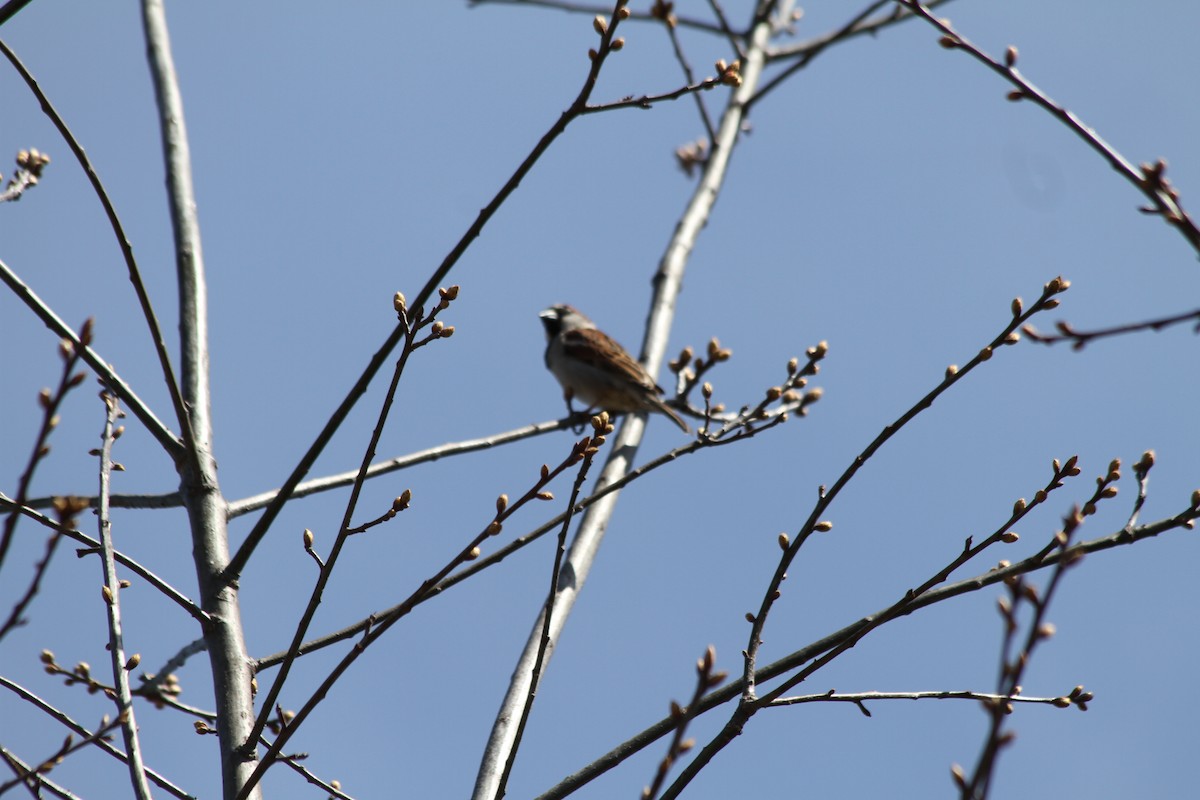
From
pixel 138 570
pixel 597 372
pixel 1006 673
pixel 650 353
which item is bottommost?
pixel 1006 673

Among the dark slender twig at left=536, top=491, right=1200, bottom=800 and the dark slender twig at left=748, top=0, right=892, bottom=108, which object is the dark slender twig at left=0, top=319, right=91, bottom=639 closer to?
the dark slender twig at left=536, top=491, right=1200, bottom=800

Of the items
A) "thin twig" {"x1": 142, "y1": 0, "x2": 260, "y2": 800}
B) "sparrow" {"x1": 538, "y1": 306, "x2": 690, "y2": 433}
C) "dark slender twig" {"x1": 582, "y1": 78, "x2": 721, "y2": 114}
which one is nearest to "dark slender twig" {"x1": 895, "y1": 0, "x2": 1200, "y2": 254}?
"dark slender twig" {"x1": 582, "y1": 78, "x2": 721, "y2": 114}

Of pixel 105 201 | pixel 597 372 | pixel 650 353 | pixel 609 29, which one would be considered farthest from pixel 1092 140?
pixel 597 372

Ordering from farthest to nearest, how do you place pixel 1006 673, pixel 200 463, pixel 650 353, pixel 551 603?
pixel 650 353
pixel 200 463
pixel 551 603
pixel 1006 673

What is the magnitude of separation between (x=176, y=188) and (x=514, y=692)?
2071 millimetres

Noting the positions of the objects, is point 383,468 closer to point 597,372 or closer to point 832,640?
point 832,640

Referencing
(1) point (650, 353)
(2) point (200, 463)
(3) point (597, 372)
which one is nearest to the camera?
(2) point (200, 463)

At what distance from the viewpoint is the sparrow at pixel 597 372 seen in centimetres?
884

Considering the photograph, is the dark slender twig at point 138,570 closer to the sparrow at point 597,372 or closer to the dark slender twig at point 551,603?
the dark slender twig at point 551,603

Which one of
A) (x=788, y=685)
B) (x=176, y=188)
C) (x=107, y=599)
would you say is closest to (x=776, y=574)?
(x=788, y=685)

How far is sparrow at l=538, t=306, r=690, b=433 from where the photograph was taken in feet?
29.0

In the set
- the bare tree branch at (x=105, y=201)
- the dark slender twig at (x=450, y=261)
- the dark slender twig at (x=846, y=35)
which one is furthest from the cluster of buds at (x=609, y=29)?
the dark slender twig at (x=846, y=35)

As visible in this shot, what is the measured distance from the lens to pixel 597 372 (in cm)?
959

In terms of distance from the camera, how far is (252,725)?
Result: 10.2ft
